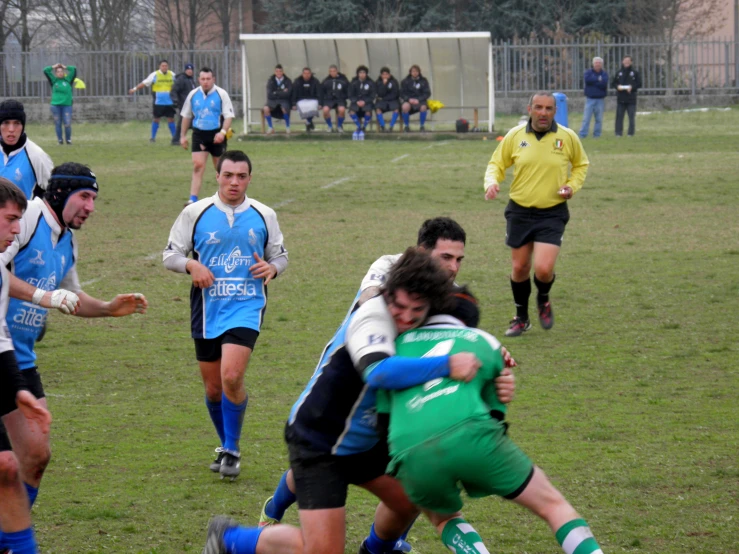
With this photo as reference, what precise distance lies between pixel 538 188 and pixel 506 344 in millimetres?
1394

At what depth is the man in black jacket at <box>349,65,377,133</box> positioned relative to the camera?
3083 centimetres

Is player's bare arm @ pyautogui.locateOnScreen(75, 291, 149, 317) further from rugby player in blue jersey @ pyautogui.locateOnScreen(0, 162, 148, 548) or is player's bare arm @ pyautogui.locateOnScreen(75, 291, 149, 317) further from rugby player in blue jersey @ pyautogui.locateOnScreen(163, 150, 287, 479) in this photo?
rugby player in blue jersey @ pyautogui.locateOnScreen(163, 150, 287, 479)

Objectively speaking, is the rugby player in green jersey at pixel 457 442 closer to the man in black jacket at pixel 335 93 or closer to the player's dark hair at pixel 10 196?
the player's dark hair at pixel 10 196

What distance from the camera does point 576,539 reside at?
3.85 metres

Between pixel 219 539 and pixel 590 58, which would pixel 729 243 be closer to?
pixel 219 539

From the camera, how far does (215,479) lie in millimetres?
6199

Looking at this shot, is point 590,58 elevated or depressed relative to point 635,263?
elevated

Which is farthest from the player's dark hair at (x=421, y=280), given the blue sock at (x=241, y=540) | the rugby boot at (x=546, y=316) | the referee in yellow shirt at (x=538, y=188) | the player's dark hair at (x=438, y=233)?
the rugby boot at (x=546, y=316)

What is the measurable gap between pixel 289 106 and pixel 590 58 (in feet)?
39.5

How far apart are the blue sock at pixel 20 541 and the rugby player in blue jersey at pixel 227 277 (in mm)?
1780

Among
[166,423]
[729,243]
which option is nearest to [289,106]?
[729,243]

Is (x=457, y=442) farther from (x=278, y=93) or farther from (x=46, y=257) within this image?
(x=278, y=93)

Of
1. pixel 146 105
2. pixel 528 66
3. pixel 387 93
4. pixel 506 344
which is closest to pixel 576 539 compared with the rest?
pixel 506 344

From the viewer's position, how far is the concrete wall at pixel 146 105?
38812mm
